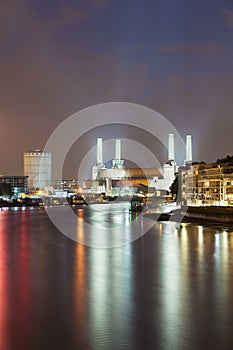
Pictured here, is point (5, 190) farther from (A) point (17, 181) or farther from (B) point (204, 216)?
(B) point (204, 216)

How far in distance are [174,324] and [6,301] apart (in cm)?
229

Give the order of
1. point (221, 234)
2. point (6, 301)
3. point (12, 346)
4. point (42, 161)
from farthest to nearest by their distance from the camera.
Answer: point (42, 161) < point (221, 234) < point (6, 301) < point (12, 346)

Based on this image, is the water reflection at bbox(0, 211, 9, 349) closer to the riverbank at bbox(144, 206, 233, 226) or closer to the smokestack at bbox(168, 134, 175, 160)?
the riverbank at bbox(144, 206, 233, 226)

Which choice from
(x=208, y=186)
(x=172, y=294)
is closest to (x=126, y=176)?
(x=208, y=186)

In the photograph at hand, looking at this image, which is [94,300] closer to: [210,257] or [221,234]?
[210,257]

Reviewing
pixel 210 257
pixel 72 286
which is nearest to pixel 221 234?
pixel 210 257

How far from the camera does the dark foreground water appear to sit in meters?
4.99

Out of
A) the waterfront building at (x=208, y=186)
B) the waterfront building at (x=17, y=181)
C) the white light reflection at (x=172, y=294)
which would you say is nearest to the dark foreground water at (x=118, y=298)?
the white light reflection at (x=172, y=294)

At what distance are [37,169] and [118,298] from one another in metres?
78.0

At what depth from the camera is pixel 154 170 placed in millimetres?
78812

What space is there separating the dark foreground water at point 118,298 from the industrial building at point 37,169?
2699 inches

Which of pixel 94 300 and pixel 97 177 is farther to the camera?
pixel 97 177

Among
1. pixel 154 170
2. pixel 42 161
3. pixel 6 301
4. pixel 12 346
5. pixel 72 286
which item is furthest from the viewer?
pixel 42 161

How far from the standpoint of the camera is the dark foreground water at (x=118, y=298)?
16.4 ft
